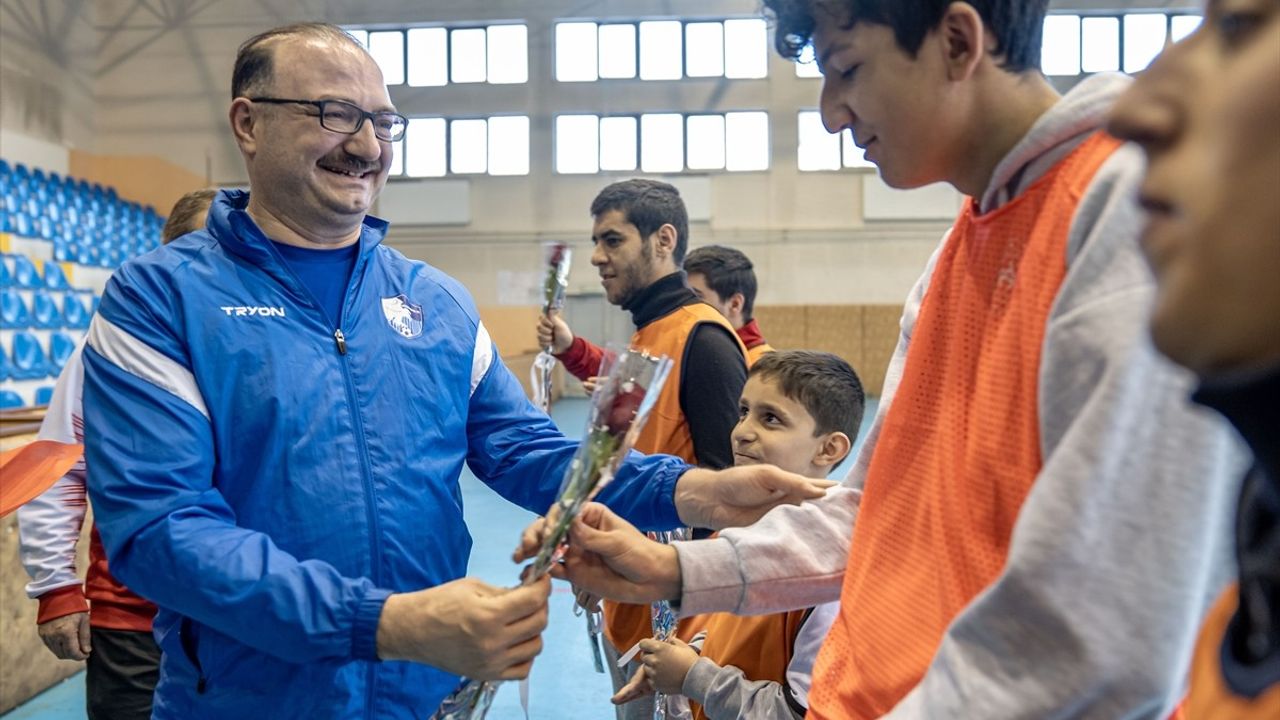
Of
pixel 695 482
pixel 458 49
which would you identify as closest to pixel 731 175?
pixel 458 49

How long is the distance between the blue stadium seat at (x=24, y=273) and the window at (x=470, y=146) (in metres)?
8.32

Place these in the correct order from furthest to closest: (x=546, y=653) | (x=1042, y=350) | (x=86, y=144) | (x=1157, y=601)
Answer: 1. (x=86, y=144)
2. (x=546, y=653)
3. (x=1042, y=350)
4. (x=1157, y=601)

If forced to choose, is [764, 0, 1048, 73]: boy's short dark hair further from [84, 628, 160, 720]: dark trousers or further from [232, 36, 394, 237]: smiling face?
[84, 628, 160, 720]: dark trousers

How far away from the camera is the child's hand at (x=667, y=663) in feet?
7.29

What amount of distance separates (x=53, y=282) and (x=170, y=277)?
10.8 meters

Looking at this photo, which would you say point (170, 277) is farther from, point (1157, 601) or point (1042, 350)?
point (1157, 601)

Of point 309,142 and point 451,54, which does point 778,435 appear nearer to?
point 309,142

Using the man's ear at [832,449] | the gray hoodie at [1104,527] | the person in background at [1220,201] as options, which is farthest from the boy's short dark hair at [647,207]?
the person in background at [1220,201]

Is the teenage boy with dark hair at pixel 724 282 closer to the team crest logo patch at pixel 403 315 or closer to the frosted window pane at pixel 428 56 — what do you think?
the team crest logo patch at pixel 403 315

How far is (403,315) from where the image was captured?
1.92 m

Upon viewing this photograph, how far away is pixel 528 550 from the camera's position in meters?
1.44

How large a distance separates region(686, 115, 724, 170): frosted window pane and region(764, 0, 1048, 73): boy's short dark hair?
679 inches

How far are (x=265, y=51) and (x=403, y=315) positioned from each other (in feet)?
1.84

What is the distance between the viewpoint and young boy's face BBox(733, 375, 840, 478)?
2619mm
